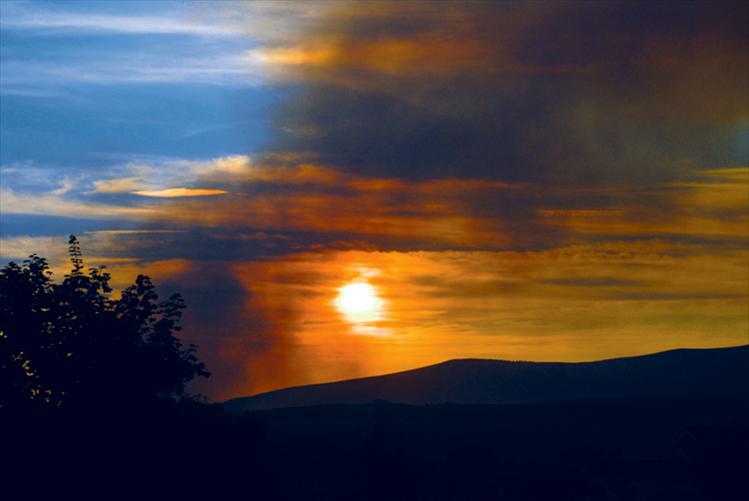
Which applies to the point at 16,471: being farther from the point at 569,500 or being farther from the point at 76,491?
the point at 569,500

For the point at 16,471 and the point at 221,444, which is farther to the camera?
the point at 221,444

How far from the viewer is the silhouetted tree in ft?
146

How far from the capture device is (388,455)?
78.3 m

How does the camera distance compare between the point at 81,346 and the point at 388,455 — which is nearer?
the point at 81,346

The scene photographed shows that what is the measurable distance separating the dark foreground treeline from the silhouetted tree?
55.3 inches

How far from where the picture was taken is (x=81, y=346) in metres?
45.5

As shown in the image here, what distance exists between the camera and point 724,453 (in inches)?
2795

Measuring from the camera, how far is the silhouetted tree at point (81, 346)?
1748 inches

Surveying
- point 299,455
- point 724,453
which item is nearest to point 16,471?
point 724,453

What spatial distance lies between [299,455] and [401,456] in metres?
35.6

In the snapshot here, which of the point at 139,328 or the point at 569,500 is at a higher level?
the point at 139,328

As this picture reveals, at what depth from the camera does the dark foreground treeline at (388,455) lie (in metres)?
42.7

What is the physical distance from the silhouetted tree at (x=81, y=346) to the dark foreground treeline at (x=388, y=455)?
4.61 ft

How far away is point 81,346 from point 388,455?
36888 mm
